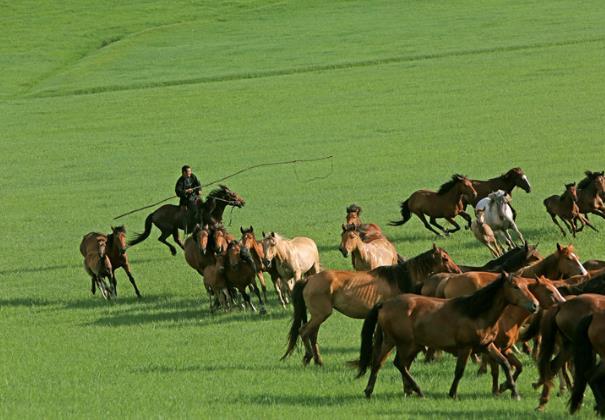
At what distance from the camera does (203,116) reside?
51.9m

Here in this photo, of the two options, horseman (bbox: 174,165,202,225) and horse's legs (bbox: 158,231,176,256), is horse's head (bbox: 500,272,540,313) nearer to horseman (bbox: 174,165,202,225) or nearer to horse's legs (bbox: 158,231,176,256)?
horseman (bbox: 174,165,202,225)

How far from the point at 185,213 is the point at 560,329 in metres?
15.6

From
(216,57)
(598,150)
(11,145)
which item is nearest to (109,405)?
(598,150)

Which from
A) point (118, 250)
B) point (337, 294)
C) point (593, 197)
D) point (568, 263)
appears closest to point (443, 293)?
point (337, 294)

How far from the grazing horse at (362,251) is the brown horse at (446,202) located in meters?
6.62

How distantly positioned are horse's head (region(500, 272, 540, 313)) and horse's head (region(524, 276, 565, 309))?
27 centimetres

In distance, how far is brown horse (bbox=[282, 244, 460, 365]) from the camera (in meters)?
15.6

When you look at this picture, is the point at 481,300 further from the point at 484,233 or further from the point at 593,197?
the point at 593,197

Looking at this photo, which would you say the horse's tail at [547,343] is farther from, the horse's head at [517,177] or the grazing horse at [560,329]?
the horse's head at [517,177]

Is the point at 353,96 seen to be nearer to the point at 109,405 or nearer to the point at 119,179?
the point at 119,179

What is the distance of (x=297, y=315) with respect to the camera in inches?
617

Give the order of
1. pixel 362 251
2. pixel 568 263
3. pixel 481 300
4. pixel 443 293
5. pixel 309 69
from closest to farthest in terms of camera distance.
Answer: pixel 481 300, pixel 443 293, pixel 568 263, pixel 362 251, pixel 309 69

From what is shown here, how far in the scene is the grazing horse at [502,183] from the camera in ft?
88.0

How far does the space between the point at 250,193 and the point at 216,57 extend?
3125cm
